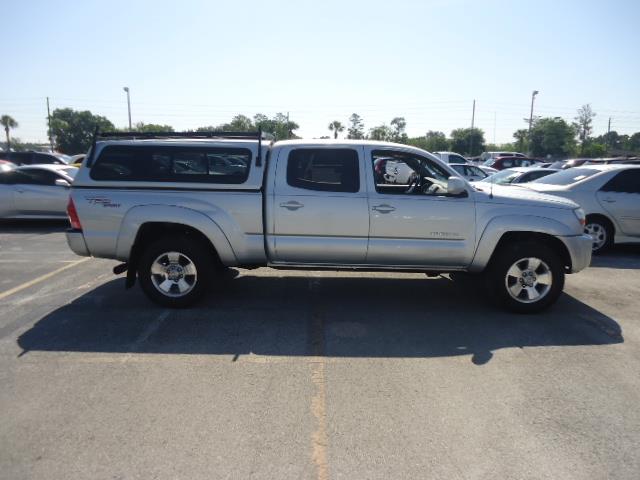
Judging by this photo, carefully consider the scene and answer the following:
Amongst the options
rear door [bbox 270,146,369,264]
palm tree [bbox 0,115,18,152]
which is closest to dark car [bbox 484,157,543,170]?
rear door [bbox 270,146,369,264]

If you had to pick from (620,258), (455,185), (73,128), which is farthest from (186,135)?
(73,128)

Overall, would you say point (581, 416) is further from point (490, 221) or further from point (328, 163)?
point (328, 163)

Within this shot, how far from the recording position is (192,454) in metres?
2.77

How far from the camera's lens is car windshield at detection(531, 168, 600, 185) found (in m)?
8.54

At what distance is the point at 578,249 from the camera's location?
5.17 metres

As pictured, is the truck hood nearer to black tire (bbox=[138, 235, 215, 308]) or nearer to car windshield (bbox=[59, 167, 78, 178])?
black tire (bbox=[138, 235, 215, 308])

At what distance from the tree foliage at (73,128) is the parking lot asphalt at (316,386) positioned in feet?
247

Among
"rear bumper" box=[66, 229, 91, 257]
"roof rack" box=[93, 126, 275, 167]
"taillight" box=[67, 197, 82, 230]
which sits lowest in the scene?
"rear bumper" box=[66, 229, 91, 257]

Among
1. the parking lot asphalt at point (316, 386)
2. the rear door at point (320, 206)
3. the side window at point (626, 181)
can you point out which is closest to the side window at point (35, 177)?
the parking lot asphalt at point (316, 386)

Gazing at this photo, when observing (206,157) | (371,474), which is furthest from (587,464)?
Answer: (206,157)

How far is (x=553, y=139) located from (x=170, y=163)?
74.9m

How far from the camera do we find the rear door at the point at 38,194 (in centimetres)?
1020

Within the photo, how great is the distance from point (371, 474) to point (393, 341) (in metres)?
1.91

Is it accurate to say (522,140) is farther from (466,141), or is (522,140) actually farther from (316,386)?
(316,386)
